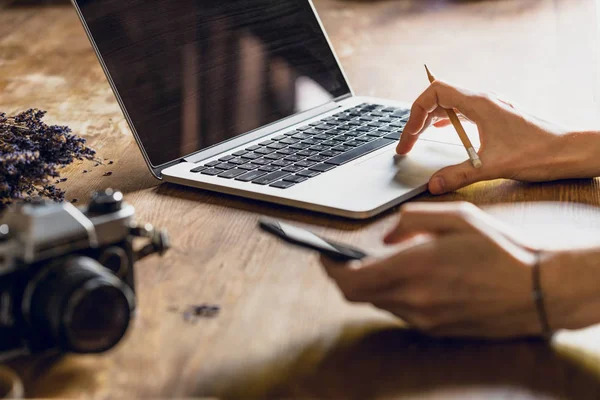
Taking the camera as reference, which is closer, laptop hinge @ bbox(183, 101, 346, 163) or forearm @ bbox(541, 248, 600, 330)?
forearm @ bbox(541, 248, 600, 330)

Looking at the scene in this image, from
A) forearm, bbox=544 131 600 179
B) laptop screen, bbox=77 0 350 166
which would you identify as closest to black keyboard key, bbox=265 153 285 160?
laptop screen, bbox=77 0 350 166

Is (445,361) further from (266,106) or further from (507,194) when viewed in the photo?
(266,106)

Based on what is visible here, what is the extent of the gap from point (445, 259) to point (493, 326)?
0.08 m

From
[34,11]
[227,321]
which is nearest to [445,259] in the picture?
[227,321]

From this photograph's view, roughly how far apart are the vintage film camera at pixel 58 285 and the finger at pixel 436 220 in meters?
A: 0.27

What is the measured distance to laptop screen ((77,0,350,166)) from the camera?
3.75 ft

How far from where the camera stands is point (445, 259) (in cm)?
70

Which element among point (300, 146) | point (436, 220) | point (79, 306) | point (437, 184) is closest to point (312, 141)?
point (300, 146)

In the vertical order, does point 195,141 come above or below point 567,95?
above

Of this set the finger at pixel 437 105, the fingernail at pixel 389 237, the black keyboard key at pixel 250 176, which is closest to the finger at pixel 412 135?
the finger at pixel 437 105

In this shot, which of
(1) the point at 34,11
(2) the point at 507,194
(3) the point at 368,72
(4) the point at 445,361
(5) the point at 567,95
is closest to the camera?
(4) the point at 445,361

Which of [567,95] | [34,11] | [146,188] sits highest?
[34,11]

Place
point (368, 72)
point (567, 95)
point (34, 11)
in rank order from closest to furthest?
point (567, 95) → point (368, 72) → point (34, 11)

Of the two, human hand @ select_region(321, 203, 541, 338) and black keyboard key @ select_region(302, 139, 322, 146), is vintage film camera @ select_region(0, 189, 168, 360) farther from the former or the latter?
black keyboard key @ select_region(302, 139, 322, 146)
